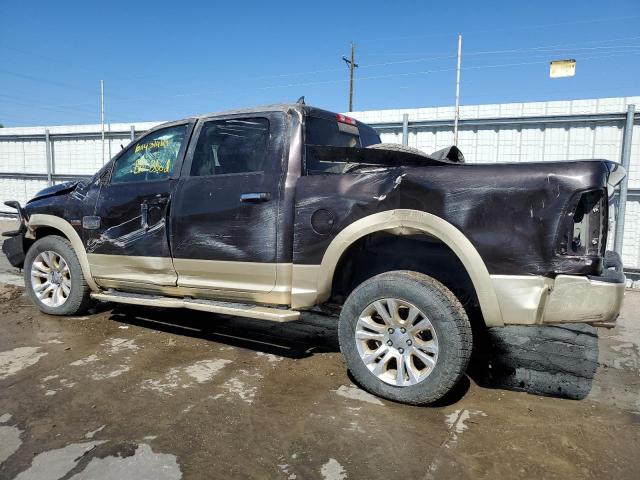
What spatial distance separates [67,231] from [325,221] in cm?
291

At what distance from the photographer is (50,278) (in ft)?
16.1

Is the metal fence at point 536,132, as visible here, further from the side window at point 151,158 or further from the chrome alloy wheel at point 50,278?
the chrome alloy wheel at point 50,278

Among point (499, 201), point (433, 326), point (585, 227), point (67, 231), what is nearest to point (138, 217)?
point (67, 231)

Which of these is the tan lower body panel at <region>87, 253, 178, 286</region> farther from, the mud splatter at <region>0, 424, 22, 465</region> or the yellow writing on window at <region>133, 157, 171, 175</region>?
the mud splatter at <region>0, 424, 22, 465</region>

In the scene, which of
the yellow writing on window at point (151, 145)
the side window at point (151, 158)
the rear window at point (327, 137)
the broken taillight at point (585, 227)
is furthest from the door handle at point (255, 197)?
the broken taillight at point (585, 227)

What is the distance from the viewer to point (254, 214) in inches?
139

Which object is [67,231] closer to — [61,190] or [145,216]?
[61,190]

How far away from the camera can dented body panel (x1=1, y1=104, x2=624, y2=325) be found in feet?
8.59

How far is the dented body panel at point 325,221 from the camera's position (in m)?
2.62

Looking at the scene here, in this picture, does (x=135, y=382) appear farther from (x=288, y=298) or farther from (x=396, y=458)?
(x=396, y=458)

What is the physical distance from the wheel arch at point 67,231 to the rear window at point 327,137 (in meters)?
2.55

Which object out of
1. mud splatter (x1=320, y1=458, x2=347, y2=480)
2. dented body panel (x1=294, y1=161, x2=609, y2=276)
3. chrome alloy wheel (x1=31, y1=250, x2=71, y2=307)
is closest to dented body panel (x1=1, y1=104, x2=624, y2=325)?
dented body panel (x1=294, y1=161, x2=609, y2=276)

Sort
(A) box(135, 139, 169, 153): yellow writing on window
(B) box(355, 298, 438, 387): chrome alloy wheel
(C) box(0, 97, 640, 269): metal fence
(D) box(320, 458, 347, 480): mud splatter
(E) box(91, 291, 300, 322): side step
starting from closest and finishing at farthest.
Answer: (D) box(320, 458, 347, 480): mud splatter
(B) box(355, 298, 438, 387): chrome alloy wheel
(E) box(91, 291, 300, 322): side step
(A) box(135, 139, 169, 153): yellow writing on window
(C) box(0, 97, 640, 269): metal fence

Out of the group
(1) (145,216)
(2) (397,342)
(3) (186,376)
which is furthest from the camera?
(1) (145,216)
